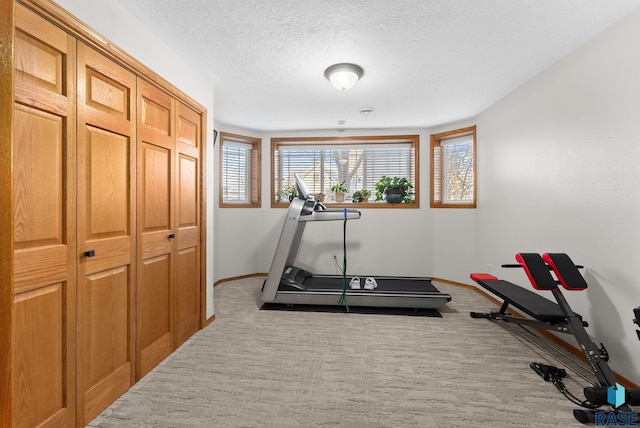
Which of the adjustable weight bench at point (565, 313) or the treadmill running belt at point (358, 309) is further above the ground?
the adjustable weight bench at point (565, 313)

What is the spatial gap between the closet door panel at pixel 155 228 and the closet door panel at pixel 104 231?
9 centimetres

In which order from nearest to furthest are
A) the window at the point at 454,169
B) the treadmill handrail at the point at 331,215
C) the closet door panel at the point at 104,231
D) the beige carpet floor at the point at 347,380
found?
the closet door panel at the point at 104,231 → the beige carpet floor at the point at 347,380 → the treadmill handrail at the point at 331,215 → the window at the point at 454,169

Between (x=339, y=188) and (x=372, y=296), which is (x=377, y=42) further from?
(x=339, y=188)

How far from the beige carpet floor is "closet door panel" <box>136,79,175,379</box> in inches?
8.4

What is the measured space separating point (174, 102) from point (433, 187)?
3.80 meters

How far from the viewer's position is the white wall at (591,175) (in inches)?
74.7

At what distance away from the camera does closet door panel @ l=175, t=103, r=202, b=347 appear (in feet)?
8.00

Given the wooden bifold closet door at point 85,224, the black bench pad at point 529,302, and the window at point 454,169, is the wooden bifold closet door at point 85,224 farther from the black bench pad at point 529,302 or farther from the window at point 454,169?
the window at point 454,169

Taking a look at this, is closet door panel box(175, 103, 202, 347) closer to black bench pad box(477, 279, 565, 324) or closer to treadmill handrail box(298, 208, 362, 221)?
treadmill handrail box(298, 208, 362, 221)

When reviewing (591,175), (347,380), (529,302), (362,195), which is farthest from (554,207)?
(362,195)

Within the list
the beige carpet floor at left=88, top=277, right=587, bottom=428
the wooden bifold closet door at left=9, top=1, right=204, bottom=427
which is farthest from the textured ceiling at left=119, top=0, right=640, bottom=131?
the beige carpet floor at left=88, top=277, right=587, bottom=428

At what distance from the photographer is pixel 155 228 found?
84.4 inches
